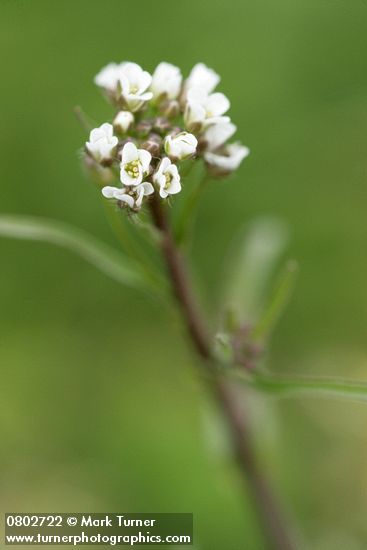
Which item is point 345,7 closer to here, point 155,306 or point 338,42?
point 338,42

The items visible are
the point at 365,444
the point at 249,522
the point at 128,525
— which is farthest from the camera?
the point at 365,444

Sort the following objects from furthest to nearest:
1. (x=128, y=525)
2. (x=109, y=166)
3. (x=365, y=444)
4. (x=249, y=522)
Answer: (x=365, y=444)
(x=249, y=522)
(x=128, y=525)
(x=109, y=166)

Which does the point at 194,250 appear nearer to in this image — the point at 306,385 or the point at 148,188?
the point at 306,385

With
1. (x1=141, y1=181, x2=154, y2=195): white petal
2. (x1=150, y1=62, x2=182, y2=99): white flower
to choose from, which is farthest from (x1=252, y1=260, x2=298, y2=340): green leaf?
(x1=150, y1=62, x2=182, y2=99): white flower

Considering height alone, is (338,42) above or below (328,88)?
above

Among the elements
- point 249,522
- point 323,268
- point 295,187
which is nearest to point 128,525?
point 249,522

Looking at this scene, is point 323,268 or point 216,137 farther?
point 323,268

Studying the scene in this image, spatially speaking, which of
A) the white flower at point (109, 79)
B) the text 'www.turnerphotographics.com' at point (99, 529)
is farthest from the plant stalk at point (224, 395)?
the white flower at point (109, 79)
